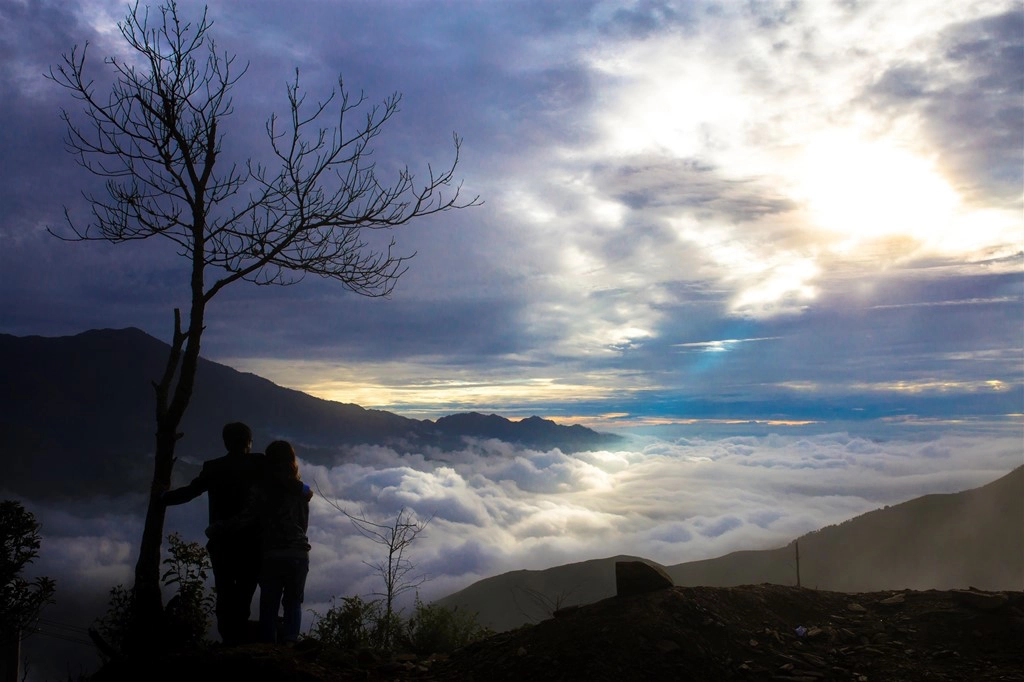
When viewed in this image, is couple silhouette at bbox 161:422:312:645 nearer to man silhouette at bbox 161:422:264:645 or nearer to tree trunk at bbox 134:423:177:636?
man silhouette at bbox 161:422:264:645

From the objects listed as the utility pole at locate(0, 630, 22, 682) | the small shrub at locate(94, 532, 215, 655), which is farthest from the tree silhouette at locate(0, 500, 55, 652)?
the small shrub at locate(94, 532, 215, 655)

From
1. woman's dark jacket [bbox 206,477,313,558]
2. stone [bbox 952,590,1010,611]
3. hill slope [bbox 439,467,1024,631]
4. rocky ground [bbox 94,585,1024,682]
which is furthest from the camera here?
hill slope [bbox 439,467,1024,631]

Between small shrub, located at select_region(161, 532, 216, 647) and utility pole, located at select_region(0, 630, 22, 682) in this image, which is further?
utility pole, located at select_region(0, 630, 22, 682)

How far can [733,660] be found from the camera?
6.79 m

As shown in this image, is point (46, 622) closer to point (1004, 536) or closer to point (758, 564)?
point (1004, 536)

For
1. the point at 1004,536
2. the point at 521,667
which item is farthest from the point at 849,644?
the point at 1004,536

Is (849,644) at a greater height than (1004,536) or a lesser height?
greater

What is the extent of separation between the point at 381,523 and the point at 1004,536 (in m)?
98.0

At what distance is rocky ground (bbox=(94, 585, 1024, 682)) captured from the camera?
654 cm

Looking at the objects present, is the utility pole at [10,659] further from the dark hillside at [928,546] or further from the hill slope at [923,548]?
the dark hillside at [928,546]

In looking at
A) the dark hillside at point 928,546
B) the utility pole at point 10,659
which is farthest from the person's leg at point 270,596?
the dark hillside at point 928,546

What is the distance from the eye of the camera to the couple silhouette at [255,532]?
7.46 metres

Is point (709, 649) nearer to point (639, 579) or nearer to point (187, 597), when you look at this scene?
point (639, 579)

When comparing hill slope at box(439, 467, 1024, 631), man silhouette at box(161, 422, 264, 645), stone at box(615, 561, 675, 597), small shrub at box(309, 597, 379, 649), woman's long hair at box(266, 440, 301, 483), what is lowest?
hill slope at box(439, 467, 1024, 631)
